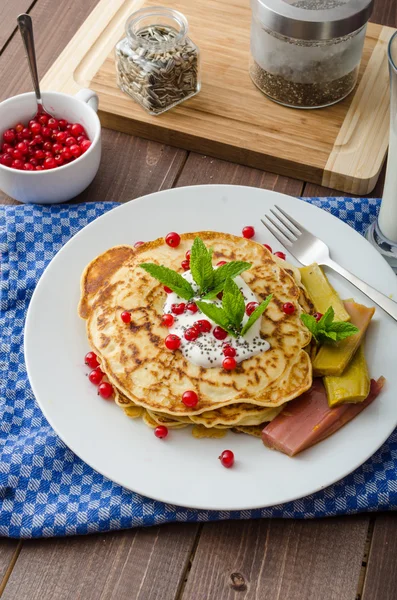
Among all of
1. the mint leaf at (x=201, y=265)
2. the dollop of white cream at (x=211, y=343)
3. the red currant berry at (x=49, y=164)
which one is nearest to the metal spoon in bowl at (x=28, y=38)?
the red currant berry at (x=49, y=164)

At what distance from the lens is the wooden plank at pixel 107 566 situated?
82.4 inches

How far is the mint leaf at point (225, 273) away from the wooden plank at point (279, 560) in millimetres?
699

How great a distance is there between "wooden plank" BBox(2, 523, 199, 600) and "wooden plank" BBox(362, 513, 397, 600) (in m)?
0.52

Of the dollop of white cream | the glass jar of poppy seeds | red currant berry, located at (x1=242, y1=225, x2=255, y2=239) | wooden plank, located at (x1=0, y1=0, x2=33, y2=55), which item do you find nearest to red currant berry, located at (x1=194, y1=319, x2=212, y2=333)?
the dollop of white cream

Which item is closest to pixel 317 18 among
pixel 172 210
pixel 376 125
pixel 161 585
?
pixel 376 125

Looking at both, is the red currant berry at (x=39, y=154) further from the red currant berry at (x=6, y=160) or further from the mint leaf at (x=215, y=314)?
the mint leaf at (x=215, y=314)

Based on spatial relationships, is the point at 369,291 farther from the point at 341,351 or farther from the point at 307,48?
the point at 307,48

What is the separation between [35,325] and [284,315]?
2.64ft

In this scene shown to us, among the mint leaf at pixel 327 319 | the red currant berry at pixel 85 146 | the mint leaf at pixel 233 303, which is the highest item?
the mint leaf at pixel 233 303

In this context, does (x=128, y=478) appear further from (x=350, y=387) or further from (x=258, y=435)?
(x=350, y=387)

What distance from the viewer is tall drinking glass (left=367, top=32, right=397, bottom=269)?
93.3 inches

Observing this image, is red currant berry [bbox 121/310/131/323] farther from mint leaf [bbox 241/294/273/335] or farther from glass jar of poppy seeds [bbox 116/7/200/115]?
glass jar of poppy seeds [bbox 116/7/200/115]

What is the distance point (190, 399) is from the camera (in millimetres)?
2137

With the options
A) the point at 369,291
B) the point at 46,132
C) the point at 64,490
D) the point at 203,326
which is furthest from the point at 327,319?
the point at 46,132
